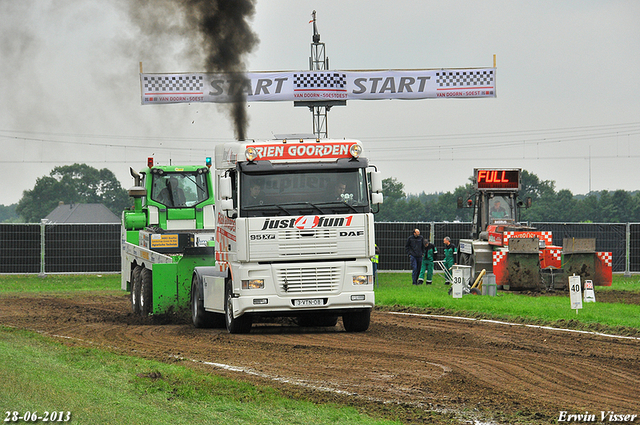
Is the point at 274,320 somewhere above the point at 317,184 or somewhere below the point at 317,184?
below

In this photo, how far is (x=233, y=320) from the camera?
15.7 m

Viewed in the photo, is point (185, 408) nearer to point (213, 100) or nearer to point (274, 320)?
point (274, 320)

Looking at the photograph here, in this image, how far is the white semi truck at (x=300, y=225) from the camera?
14742 millimetres

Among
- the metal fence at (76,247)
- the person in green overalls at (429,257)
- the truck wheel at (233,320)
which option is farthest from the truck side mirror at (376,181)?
the metal fence at (76,247)

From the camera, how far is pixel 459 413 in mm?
8656

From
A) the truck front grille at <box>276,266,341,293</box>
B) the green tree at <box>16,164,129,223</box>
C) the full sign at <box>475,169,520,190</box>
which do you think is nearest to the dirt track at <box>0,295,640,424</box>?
the truck front grille at <box>276,266,341,293</box>

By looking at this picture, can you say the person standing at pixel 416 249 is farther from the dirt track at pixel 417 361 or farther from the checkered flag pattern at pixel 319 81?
the dirt track at pixel 417 361

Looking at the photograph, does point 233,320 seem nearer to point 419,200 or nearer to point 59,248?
point 59,248

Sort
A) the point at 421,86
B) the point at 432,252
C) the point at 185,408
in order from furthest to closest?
the point at 421,86
the point at 432,252
the point at 185,408

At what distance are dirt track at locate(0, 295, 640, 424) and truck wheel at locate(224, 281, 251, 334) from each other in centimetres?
29

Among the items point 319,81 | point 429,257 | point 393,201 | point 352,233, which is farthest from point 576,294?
point 393,201

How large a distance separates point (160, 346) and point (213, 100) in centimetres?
1816

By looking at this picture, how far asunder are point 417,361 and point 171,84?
72.6 ft

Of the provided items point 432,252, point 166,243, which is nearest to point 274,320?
point 166,243
